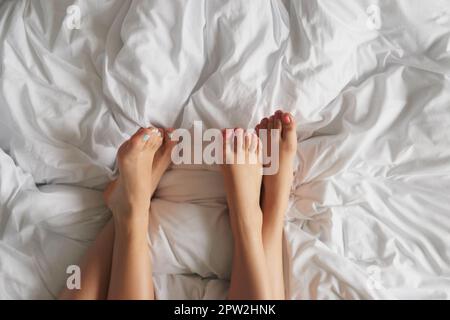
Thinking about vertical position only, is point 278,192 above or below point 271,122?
below

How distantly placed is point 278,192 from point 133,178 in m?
0.30

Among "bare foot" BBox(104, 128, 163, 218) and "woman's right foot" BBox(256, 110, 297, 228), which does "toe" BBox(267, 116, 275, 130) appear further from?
"bare foot" BBox(104, 128, 163, 218)

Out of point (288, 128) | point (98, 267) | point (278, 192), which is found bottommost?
point (98, 267)

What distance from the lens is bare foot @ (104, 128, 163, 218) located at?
2.81 feet

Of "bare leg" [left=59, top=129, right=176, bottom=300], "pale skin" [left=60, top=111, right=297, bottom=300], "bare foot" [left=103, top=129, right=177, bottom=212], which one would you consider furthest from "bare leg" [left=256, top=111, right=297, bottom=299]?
"bare leg" [left=59, top=129, right=176, bottom=300]

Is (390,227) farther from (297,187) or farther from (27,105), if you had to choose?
(27,105)

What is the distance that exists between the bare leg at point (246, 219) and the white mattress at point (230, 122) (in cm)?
4

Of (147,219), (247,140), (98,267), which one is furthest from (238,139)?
(98,267)

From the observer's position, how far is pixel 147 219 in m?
0.87

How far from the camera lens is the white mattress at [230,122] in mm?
857

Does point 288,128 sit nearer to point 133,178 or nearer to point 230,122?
point 230,122

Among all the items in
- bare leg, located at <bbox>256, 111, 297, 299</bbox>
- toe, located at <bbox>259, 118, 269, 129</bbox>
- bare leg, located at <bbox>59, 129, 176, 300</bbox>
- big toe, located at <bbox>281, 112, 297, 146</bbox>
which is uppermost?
toe, located at <bbox>259, 118, 269, 129</bbox>

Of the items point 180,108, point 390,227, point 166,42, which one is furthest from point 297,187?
point 166,42

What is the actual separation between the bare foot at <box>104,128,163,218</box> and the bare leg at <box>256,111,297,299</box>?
24cm
